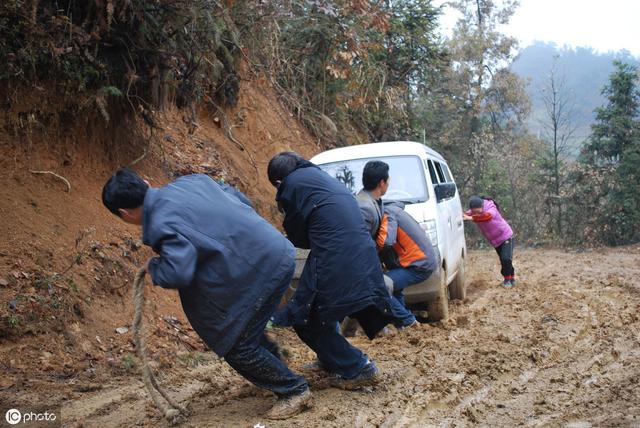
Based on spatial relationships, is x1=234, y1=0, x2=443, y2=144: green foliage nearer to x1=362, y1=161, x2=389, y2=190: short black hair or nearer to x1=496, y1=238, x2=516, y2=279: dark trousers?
x1=496, y1=238, x2=516, y2=279: dark trousers

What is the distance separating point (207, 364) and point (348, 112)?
12.2 metres

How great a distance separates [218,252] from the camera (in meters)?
3.86

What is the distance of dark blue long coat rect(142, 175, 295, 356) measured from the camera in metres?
3.76

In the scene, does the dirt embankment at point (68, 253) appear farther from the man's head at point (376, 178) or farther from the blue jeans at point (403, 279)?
the man's head at point (376, 178)

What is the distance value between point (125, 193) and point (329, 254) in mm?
1464

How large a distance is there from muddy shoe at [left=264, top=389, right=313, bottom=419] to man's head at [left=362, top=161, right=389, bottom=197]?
205 cm

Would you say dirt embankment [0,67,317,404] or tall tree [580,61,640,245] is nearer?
dirt embankment [0,67,317,404]

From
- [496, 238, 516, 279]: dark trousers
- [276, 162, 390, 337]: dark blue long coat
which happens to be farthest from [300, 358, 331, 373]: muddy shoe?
[496, 238, 516, 279]: dark trousers

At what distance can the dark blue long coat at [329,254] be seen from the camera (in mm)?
4535

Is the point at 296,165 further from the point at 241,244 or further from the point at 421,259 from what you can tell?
the point at 421,259

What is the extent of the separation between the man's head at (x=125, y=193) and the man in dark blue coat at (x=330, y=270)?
118 centimetres

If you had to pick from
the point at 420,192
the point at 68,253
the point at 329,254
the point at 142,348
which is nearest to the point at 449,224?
the point at 420,192

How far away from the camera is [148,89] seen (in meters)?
7.61

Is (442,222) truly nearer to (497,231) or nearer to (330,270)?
(497,231)
